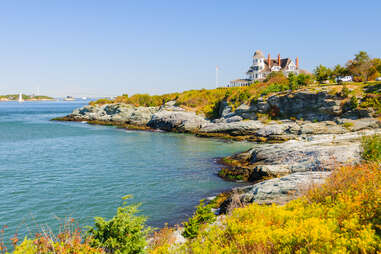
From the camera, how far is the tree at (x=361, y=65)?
5859cm

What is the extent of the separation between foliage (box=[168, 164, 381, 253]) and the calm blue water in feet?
30.6

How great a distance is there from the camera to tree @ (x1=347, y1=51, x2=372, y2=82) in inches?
2307

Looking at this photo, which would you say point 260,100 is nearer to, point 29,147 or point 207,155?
point 207,155

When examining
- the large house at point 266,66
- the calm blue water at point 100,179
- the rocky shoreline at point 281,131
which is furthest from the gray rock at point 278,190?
the large house at point 266,66

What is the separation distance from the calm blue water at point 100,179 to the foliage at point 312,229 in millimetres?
9340

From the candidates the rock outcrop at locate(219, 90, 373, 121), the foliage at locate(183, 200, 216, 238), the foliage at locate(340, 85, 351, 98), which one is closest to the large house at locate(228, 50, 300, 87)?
the rock outcrop at locate(219, 90, 373, 121)

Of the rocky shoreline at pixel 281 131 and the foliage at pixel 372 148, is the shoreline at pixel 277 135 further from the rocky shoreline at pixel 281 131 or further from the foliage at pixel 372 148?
the foliage at pixel 372 148

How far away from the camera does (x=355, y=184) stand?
28.6 feet

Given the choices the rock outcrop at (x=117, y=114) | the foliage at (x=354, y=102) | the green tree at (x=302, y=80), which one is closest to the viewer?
the foliage at (x=354, y=102)

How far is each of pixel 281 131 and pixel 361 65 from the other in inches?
1146

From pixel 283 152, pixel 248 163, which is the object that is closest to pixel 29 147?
pixel 248 163

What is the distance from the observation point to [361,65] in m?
59.1

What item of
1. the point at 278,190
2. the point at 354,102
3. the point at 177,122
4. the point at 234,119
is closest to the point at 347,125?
the point at 354,102

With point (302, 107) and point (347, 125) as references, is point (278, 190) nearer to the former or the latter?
point (347, 125)
